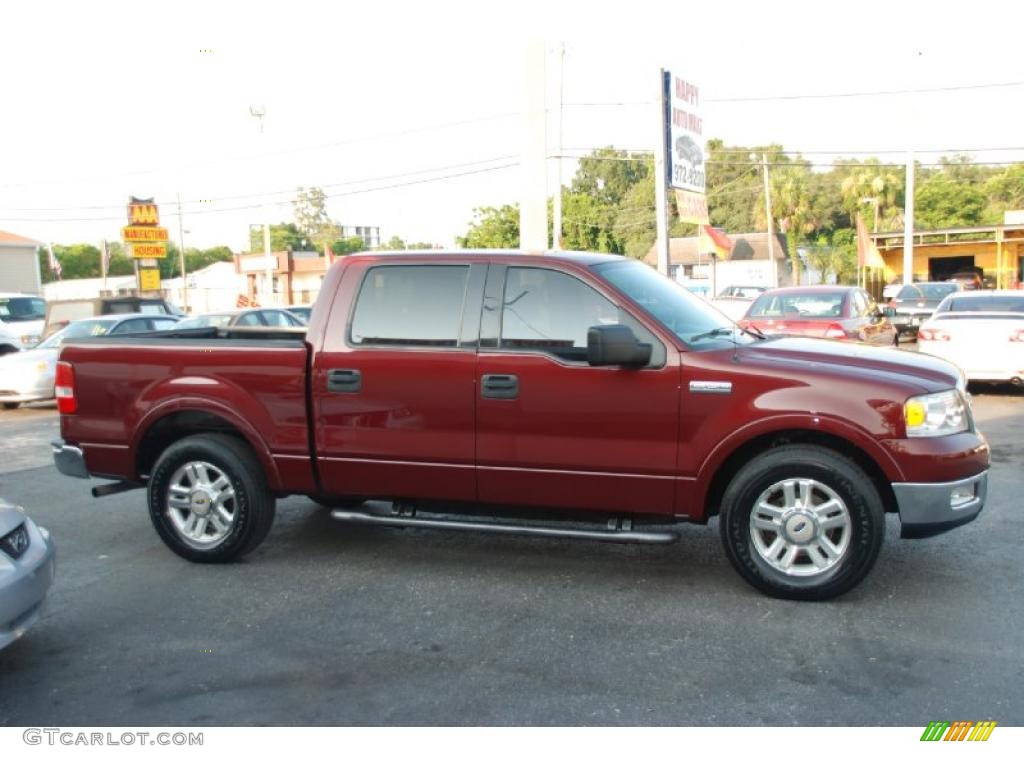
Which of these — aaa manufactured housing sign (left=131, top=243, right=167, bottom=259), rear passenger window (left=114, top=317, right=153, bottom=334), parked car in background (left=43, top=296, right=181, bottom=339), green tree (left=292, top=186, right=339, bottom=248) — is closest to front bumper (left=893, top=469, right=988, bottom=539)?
rear passenger window (left=114, top=317, right=153, bottom=334)

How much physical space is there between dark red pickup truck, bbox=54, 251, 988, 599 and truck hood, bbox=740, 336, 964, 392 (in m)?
0.02

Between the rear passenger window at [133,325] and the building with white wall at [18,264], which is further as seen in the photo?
the building with white wall at [18,264]

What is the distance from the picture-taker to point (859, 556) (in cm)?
494

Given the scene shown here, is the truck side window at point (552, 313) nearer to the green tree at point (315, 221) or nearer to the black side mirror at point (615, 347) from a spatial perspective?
the black side mirror at point (615, 347)

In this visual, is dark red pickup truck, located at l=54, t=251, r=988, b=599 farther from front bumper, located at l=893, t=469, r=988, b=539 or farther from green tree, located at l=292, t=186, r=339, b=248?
green tree, located at l=292, t=186, r=339, b=248

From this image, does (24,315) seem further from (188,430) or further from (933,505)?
(933,505)

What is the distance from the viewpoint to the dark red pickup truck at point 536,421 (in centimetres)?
498

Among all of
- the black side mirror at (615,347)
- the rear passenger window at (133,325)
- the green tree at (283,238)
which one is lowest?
the rear passenger window at (133,325)

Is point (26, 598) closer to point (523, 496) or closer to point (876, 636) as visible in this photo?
point (523, 496)

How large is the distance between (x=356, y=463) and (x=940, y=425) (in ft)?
10.8

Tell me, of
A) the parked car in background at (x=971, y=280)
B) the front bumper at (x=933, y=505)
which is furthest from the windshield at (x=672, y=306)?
the parked car in background at (x=971, y=280)

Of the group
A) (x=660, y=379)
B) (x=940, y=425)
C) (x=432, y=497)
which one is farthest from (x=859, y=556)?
(x=432, y=497)

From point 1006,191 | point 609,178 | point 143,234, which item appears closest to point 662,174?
point 143,234

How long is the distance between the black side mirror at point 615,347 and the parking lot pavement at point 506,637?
133 cm
